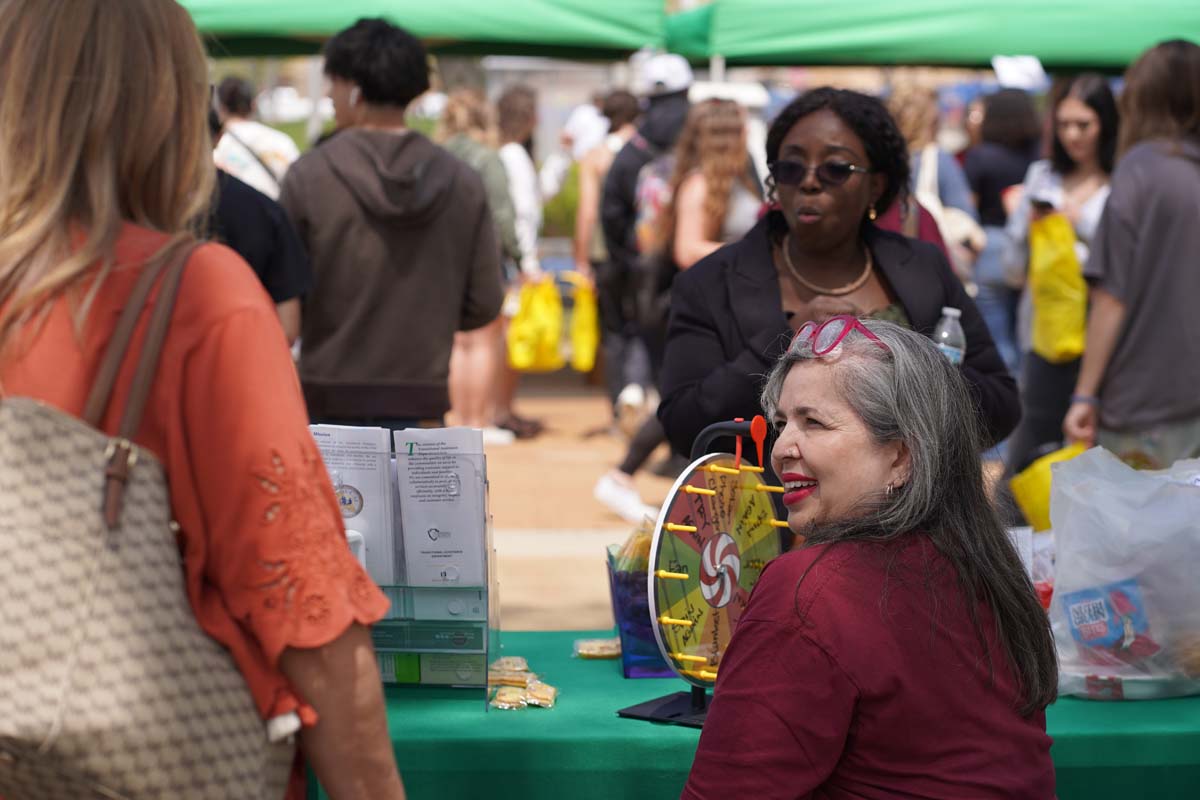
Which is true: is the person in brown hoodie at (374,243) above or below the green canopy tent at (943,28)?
below

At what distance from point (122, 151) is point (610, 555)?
4.55 ft

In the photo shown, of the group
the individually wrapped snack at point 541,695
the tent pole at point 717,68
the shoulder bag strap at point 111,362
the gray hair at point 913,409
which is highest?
the shoulder bag strap at point 111,362

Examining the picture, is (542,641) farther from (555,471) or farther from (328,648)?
(555,471)

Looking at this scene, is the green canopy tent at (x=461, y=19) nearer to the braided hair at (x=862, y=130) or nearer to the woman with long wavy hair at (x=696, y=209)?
the woman with long wavy hair at (x=696, y=209)

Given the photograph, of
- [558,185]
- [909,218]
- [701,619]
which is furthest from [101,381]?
[558,185]

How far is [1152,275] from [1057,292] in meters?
0.89

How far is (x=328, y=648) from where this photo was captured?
1.53m

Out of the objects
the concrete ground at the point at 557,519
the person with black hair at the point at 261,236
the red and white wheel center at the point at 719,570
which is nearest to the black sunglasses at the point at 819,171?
the red and white wheel center at the point at 719,570

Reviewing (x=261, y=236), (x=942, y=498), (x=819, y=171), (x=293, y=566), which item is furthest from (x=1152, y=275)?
(x=293, y=566)

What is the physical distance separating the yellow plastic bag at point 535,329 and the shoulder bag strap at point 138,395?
25.2ft

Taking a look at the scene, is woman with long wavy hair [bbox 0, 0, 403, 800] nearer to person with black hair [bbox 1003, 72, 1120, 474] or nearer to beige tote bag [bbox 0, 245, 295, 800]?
beige tote bag [bbox 0, 245, 295, 800]

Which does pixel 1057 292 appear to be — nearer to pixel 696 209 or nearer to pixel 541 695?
pixel 696 209

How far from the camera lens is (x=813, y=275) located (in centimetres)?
320

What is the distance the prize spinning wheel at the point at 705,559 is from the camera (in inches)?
94.0
